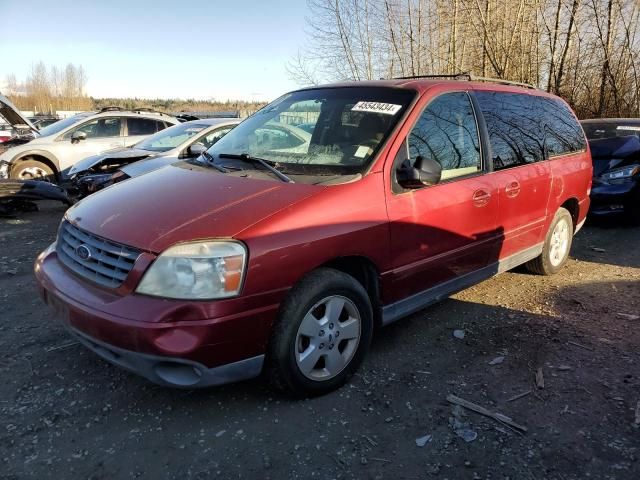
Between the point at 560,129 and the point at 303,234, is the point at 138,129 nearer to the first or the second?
the point at 560,129

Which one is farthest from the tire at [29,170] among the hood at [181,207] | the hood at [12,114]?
the hood at [181,207]

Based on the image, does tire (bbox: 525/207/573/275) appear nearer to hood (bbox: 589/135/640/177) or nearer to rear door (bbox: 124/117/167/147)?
hood (bbox: 589/135/640/177)

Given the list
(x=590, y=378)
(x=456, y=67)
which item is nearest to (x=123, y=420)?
(x=590, y=378)

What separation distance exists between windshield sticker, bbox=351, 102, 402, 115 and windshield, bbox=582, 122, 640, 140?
6141 mm

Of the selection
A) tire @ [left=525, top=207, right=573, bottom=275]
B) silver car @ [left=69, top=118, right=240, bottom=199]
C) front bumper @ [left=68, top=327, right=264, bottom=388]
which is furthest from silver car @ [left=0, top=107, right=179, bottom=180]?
front bumper @ [left=68, top=327, right=264, bottom=388]

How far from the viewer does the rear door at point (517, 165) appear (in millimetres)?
4066

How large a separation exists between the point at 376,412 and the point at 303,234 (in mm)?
1084

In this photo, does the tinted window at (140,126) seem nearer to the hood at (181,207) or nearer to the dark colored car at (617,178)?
the hood at (181,207)

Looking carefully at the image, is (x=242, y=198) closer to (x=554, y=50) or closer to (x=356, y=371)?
(x=356, y=371)

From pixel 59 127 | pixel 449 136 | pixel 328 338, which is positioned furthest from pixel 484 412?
pixel 59 127

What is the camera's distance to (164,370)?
253 cm

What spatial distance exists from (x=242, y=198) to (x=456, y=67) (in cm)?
1345

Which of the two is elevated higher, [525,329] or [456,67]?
[456,67]

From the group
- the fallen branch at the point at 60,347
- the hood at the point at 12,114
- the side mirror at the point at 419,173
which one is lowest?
the fallen branch at the point at 60,347
